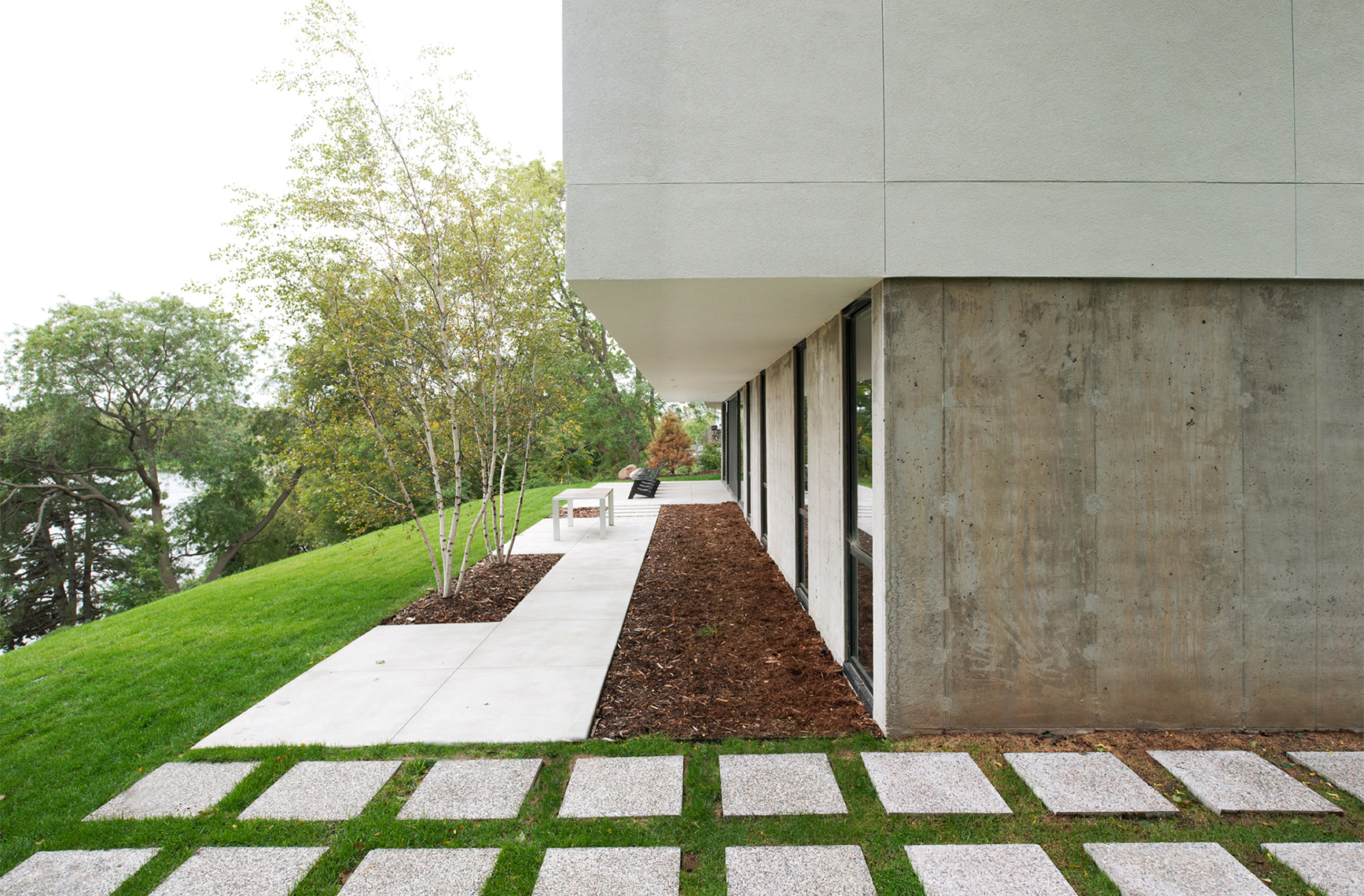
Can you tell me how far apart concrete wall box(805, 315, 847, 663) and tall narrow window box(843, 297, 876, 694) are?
0.28 ft

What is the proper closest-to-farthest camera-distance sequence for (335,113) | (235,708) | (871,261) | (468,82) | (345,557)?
(871,261)
(235,708)
(335,113)
(468,82)
(345,557)

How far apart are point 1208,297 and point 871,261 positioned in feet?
6.20

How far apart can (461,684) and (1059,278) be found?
178 inches

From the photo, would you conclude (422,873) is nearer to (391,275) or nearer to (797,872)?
(797,872)

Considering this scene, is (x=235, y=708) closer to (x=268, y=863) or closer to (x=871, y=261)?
(x=268, y=863)

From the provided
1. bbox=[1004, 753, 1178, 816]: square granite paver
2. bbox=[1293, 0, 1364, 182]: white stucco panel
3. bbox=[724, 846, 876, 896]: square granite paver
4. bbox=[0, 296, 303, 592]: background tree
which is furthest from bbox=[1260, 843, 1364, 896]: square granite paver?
bbox=[0, 296, 303, 592]: background tree

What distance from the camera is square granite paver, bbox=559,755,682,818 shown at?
277 cm

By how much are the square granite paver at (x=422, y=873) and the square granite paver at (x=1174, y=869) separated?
2.40m

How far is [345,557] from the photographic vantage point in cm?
973

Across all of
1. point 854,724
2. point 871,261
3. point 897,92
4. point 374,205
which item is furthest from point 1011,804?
point 374,205

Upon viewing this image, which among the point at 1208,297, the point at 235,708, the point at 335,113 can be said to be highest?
the point at 335,113

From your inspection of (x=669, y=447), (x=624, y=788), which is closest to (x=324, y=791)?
(x=624, y=788)

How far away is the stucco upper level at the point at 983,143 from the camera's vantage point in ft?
10.8

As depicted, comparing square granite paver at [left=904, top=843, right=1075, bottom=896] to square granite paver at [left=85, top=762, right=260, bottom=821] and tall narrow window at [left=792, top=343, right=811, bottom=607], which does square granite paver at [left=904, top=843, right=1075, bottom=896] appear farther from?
tall narrow window at [left=792, top=343, right=811, bottom=607]
